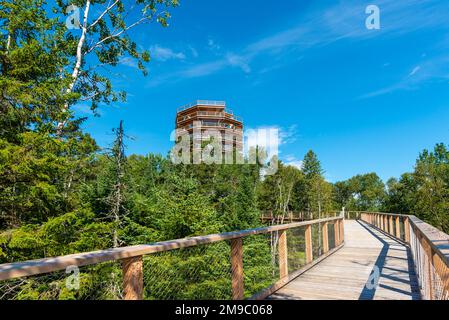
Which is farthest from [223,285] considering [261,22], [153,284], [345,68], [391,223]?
[345,68]

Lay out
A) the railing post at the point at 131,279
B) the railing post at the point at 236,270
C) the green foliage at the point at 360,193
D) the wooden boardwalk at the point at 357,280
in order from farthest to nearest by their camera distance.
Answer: the green foliage at the point at 360,193 < the wooden boardwalk at the point at 357,280 < the railing post at the point at 236,270 < the railing post at the point at 131,279

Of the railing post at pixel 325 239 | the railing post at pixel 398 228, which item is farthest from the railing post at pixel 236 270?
the railing post at pixel 398 228

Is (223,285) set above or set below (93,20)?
below

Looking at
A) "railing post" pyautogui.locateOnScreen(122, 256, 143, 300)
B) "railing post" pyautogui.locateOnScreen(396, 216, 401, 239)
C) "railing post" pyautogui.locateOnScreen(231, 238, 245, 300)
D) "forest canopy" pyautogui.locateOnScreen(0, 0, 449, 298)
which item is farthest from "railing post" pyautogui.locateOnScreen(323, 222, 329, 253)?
"railing post" pyautogui.locateOnScreen(122, 256, 143, 300)

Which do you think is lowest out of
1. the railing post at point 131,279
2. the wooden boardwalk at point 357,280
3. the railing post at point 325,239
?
the wooden boardwalk at point 357,280

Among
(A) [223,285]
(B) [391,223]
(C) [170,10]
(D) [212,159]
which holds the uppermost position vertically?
(C) [170,10]

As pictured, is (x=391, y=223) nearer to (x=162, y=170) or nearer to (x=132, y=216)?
(x=132, y=216)

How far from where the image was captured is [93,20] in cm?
1328

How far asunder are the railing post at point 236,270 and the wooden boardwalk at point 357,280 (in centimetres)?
73

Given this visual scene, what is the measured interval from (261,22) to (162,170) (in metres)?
22.3

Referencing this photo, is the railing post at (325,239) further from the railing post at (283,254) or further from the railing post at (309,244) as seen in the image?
the railing post at (283,254)

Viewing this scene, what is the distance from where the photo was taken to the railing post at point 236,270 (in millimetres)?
3510

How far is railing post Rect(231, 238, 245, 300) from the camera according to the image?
138 inches
